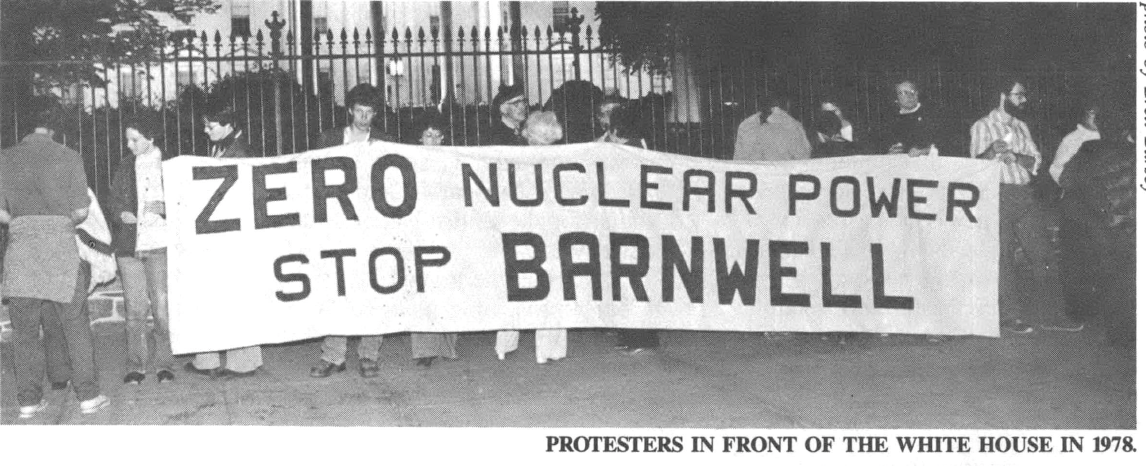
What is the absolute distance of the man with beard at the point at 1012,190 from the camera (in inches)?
338

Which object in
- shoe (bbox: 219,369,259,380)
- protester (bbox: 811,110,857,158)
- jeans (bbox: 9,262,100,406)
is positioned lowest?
shoe (bbox: 219,369,259,380)

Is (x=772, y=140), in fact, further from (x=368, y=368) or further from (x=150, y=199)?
(x=150, y=199)

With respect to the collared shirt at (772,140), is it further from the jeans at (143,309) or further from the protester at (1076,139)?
the jeans at (143,309)

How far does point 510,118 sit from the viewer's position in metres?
8.52

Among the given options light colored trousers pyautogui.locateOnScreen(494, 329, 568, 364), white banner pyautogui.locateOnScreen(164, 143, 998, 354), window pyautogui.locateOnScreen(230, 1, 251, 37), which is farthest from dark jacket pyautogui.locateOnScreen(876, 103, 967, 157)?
window pyautogui.locateOnScreen(230, 1, 251, 37)

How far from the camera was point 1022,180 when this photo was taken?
866 cm

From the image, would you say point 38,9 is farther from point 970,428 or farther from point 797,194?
point 970,428

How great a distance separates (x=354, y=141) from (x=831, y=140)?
3.03 metres

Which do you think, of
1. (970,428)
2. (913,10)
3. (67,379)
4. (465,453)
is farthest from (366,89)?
(913,10)

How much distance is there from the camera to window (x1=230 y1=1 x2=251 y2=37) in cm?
1045

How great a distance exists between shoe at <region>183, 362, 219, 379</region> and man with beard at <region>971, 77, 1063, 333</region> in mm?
4777

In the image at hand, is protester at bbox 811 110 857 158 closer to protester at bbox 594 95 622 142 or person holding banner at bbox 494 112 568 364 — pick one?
protester at bbox 594 95 622 142

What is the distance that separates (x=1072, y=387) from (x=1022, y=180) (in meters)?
2.04

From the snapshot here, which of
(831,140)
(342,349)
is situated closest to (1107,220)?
(831,140)
